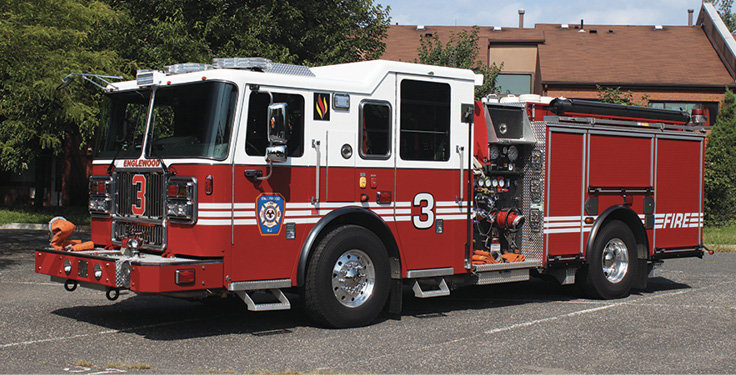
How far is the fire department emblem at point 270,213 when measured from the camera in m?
8.15

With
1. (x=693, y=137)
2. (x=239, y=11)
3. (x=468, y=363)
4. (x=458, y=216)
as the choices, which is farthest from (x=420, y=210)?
(x=239, y=11)

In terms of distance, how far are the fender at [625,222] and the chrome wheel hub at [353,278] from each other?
3.65m

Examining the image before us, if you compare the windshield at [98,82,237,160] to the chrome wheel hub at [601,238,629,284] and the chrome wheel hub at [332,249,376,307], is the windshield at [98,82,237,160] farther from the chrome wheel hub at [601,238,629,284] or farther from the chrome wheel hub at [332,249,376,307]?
the chrome wheel hub at [601,238,629,284]

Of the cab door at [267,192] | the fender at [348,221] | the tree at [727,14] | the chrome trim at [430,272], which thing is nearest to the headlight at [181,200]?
the cab door at [267,192]

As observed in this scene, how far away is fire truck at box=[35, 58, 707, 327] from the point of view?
26.2 ft

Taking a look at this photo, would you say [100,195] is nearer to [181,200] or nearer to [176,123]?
[176,123]

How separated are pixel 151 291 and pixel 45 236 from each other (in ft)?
48.6

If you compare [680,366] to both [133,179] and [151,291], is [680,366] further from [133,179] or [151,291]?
[133,179]

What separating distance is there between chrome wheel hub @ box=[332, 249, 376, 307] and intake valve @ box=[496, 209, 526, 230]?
93.5 inches

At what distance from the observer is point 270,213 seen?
8.23 meters

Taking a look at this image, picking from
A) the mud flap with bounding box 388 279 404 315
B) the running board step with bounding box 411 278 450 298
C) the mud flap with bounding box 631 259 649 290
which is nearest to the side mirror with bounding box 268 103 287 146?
the mud flap with bounding box 388 279 404 315

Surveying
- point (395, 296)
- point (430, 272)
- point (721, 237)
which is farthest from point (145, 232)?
point (721, 237)

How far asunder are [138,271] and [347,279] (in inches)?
87.4

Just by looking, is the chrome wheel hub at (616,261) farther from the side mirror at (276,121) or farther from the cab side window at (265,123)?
the side mirror at (276,121)
